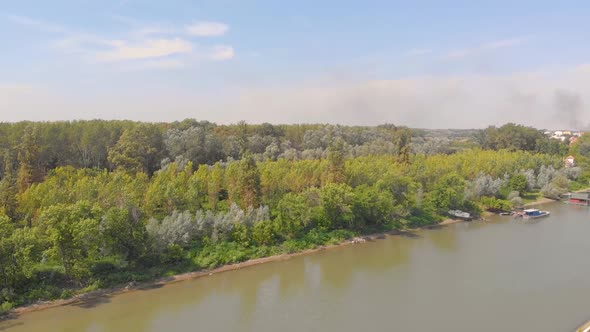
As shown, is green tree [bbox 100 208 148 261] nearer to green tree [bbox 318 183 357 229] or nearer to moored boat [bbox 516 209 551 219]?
green tree [bbox 318 183 357 229]

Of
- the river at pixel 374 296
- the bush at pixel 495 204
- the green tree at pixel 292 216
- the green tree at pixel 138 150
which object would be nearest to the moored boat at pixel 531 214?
the bush at pixel 495 204

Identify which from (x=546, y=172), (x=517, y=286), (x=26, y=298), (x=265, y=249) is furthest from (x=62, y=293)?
(x=546, y=172)

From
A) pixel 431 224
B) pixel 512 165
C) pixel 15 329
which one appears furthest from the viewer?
pixel 512 165

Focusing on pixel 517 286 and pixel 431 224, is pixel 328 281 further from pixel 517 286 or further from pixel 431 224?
pixel 431 224

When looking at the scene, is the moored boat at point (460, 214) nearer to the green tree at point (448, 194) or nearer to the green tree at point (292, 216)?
the green tree at point (448, 194)

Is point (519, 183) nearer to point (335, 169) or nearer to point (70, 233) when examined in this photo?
point (335, 169)

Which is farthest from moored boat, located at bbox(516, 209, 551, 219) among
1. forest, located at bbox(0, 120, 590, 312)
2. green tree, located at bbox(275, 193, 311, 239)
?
green tree, located at bbox(275, 193, 311, 239)

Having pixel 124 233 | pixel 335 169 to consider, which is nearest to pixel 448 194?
pixel 335 169

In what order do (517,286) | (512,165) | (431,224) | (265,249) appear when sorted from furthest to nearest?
(512,165), (431,224), (265,249), (517,286)
